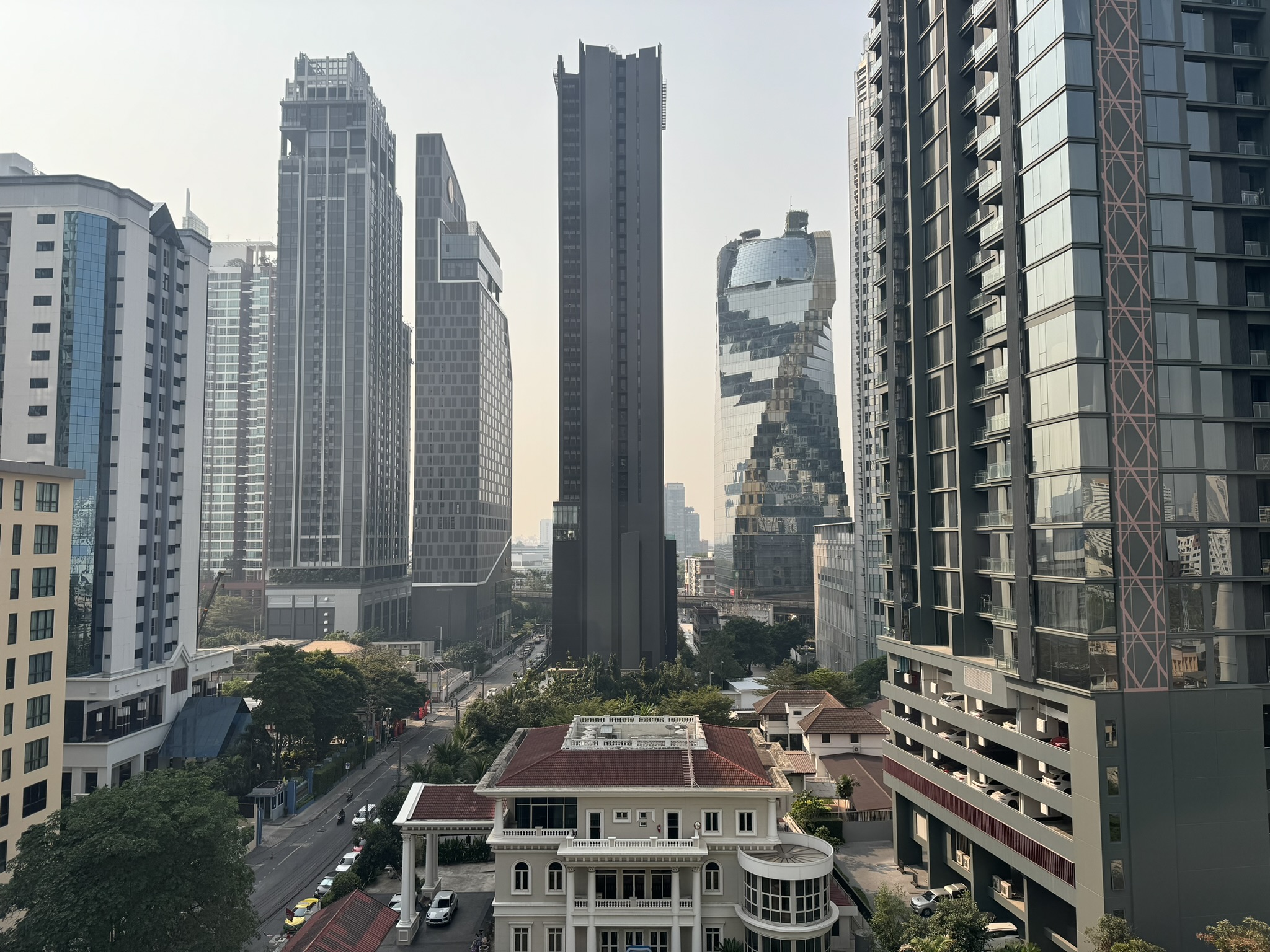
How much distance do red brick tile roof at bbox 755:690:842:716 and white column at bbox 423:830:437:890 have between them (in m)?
38.8

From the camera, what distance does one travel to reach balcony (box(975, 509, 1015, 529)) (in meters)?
41.3

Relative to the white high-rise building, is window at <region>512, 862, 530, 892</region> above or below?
below

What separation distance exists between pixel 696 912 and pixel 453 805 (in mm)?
14745

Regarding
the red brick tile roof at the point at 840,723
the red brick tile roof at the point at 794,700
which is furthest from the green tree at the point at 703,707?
the red brick tile roof at the point at 840,723

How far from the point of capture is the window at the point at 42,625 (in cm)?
5269

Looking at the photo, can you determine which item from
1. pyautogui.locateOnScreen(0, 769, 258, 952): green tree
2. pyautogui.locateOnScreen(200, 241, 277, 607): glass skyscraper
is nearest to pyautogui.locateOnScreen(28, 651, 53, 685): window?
pyautogui.locateOnScreen(0, 769, 258, 952): green tree

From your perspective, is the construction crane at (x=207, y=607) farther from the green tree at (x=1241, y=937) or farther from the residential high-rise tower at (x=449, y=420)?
the green tree at (x=1241, y=937)

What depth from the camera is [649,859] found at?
37.9 m

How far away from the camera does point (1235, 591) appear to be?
35656 mm

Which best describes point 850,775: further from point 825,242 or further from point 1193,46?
point 825,242

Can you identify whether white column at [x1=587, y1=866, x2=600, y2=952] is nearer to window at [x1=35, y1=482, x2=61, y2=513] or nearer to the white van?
the white van

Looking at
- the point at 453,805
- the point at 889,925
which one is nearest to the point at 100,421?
the point at 453,805

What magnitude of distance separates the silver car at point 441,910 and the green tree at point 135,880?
A: 955 cm

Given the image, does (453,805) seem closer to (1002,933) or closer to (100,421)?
(1002,933)
